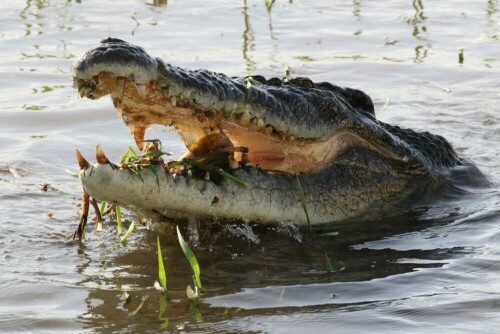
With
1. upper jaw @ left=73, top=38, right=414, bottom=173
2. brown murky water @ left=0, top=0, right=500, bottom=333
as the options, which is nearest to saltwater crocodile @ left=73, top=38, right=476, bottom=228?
upper jaw @ left=73, top=38, right=414, bottom=173

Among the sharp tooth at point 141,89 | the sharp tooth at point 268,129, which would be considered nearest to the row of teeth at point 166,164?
the sharp tooth at point 268,129

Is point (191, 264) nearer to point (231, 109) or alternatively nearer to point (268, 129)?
point (231, 109)

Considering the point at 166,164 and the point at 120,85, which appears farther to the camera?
the point at 166,164

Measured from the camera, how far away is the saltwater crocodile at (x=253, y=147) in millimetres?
4590

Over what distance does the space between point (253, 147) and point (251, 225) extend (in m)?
0.43

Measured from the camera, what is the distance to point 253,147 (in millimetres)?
5473

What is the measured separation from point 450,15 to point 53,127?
5813mm

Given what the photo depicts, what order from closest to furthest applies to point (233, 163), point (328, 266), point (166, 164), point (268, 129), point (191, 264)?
point (191, 264), point (166, 164), point (328, 266), point (233, 163), point (268, 129)

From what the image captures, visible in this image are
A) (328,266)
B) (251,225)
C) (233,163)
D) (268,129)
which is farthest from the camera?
(251,225)

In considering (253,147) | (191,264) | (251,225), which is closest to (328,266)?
(251,225)

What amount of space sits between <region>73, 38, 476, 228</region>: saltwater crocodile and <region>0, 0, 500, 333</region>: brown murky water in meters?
0.21

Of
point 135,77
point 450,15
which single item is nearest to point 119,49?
point 135,77

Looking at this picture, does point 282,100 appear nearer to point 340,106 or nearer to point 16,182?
point 340,106

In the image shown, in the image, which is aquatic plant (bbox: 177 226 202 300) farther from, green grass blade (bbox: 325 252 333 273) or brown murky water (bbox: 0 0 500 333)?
green grass blade (bbox: 325 252 333 273)
